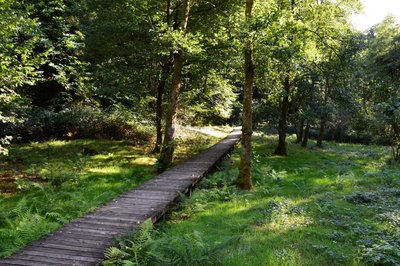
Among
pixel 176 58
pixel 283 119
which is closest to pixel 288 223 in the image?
pixel 176 58

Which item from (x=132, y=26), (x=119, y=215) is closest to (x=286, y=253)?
(x=119, y=215)

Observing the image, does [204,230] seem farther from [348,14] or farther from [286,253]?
[348,14]

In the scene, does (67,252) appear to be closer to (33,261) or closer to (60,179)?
(33,261)

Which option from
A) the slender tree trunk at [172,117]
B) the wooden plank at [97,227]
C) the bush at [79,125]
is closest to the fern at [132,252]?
the wooden plank at [97,227]

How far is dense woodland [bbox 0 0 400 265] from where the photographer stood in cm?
1172

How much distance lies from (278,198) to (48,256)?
7.97 meters

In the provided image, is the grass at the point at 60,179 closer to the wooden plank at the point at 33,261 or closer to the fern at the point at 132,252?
the wooden plank at the point at 33,261

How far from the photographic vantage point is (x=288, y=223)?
9438 millimetres

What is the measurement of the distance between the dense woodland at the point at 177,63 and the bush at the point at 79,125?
0.07 metres

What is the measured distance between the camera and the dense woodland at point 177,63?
11.7 m

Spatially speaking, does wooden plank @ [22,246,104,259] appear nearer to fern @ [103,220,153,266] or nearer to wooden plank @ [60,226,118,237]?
fern @ [103,220,153,266]

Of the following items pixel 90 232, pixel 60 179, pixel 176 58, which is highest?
pixel 176 58

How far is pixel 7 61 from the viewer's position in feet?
34.0

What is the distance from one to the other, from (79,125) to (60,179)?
10.6 metres
